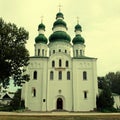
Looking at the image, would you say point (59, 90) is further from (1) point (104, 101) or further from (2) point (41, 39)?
(2) point (41, 39)

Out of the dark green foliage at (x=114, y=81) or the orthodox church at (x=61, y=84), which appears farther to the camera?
the dark green foliage at (x=114, y=81)

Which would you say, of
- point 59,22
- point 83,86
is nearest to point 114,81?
point 83,86

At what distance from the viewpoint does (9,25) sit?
26500 mm

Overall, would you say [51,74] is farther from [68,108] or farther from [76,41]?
[76,41]

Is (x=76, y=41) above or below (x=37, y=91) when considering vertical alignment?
above

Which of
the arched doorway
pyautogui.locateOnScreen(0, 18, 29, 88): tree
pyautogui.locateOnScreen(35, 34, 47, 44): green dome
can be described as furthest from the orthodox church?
pyautogui.locateOnScreen(0, 18, 29, 88): tree

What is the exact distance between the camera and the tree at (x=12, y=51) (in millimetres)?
25609

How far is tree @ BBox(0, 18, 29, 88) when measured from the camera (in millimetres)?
25609

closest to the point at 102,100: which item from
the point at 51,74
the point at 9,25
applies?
the point at 51,74

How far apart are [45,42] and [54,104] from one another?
45.5 ft

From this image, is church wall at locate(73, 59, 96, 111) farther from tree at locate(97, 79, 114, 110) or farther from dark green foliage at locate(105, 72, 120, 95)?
dark green foliage at locate(105, 72, 120, 95)

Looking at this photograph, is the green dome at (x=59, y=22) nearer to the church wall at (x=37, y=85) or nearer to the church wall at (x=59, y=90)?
the church wall at (x=37, y=85)

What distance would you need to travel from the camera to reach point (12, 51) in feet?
84.2

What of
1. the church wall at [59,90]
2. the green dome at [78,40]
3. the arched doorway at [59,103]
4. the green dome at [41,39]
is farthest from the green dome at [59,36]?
the arched doorway at [59,103]
